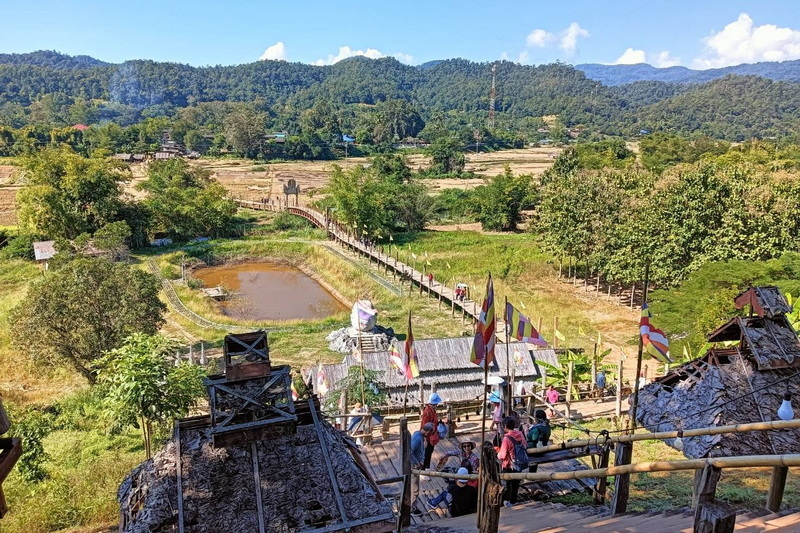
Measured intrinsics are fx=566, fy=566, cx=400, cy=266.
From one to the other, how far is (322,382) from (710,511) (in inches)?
461

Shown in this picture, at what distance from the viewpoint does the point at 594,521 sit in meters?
5.55

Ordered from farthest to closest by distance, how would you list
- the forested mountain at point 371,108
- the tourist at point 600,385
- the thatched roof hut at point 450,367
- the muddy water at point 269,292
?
→ the forested mountain at point 371,108 < the muddy water at point 269,292 < the thatched roof hut at point 450,367 < the tourist at point 600,385

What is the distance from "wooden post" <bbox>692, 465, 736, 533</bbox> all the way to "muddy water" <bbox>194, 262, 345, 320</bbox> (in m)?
23.3

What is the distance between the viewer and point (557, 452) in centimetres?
725

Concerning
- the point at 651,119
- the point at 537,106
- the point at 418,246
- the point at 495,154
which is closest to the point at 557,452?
the point at 418,246

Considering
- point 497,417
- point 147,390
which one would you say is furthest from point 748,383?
point 147,390

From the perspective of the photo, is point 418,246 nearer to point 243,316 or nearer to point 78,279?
point 243,316

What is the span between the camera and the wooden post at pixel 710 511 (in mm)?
3354

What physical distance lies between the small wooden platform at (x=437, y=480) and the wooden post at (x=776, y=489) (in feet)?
8.05

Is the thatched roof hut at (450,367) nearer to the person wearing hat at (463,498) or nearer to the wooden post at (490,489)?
the person wearing hat at (463,498)

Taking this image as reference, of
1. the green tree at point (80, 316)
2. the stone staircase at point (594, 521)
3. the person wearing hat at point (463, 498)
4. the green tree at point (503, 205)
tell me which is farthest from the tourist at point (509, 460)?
the green tree at point (503, 205)

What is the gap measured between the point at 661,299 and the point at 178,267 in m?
23.8

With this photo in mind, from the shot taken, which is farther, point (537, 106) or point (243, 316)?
point (537, 106)

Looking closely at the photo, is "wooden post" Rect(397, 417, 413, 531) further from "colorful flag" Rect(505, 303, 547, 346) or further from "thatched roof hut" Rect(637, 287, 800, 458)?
"thatched roof hut" Rect(637, 287, 800, 458)
